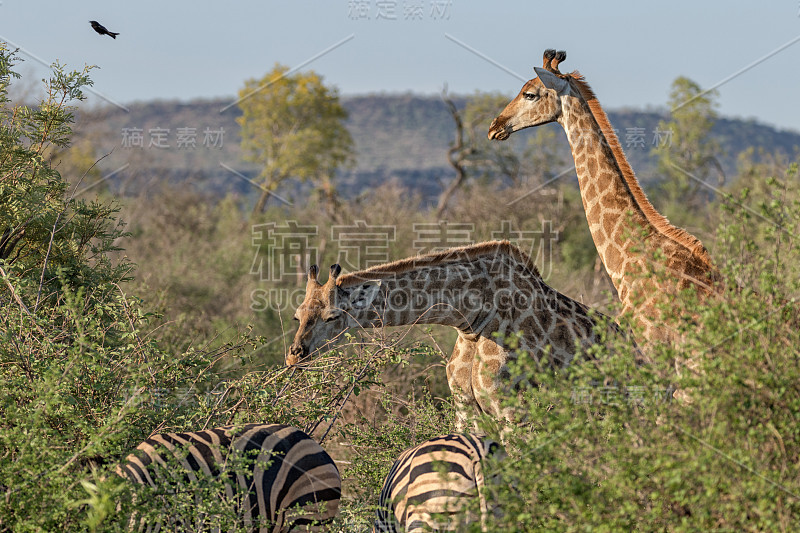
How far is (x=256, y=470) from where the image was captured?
471 centimetres

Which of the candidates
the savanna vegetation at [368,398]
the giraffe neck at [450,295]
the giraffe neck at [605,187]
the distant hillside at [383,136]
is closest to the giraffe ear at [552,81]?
the giraffe neck at [605,187]

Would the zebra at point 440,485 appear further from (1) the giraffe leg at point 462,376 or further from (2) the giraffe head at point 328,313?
(2) the giraffe head at point 328,313

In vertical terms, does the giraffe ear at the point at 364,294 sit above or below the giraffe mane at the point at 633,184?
below

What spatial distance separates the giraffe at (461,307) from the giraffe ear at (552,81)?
142 centimetres

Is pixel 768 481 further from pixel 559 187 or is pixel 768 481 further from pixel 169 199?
pixel 169 199

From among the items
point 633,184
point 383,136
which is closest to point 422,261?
point 633,184

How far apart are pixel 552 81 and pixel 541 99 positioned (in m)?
0.18

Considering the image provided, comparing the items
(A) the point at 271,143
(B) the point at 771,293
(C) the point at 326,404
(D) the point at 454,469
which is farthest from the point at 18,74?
(A) the point at 271,143

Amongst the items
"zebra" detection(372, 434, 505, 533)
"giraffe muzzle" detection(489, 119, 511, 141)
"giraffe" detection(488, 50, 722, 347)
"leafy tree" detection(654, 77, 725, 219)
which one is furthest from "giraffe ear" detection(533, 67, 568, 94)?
"leafy tree" detection(654, 77, 725, 219)

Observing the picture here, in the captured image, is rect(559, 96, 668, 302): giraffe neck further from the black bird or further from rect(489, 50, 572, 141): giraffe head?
the black bird

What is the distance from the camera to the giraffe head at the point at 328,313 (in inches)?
254

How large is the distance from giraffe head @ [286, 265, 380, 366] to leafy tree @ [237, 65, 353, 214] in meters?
31.9

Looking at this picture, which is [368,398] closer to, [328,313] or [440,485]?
[328,313]

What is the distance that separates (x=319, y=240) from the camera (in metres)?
17.4
